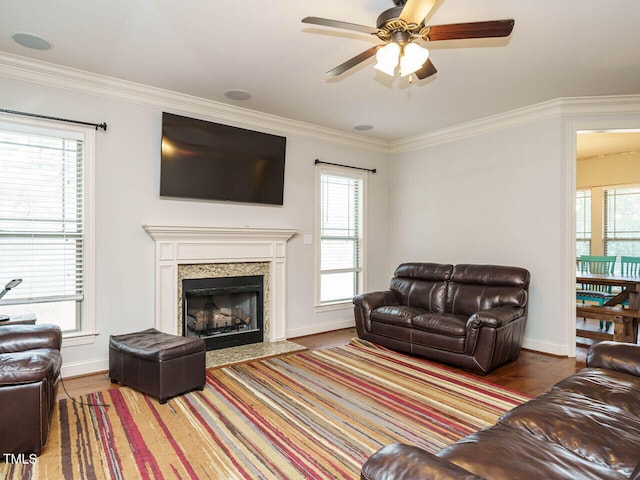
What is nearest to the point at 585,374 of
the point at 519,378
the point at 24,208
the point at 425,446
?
the point at 425,446

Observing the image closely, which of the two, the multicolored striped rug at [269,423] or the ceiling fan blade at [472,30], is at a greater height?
the ceiling fan blade at [472,30]

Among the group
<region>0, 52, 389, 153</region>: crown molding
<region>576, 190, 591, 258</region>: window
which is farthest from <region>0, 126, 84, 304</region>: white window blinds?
<region>576, 190, 591, 258</region>: window

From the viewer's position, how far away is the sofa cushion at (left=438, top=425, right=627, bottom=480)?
4.30 ft

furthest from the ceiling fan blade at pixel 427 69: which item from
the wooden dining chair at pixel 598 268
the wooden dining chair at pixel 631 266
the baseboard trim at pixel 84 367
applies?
the wooden dining chair at pixel 631 266

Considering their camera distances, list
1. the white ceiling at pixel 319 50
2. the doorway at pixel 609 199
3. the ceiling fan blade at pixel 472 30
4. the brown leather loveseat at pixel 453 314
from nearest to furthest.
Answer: the ceiling fan blade at pixel 472 30 < the white ceiling at pixel 319 50 < the brown leather loveseat at pixel 453 314 < the doorway at pixel 609 199

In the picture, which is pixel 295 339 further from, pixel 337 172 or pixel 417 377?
pixel 337 172

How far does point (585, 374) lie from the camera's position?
2.25 m

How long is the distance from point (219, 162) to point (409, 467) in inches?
148

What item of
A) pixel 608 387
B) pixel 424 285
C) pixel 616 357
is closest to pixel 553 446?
pixel 608 387

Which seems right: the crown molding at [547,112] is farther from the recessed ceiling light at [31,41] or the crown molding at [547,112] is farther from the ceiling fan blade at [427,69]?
the recessed ceiling light at [31,41]

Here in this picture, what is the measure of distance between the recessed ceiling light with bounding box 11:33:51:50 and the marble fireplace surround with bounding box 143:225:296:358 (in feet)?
5.36

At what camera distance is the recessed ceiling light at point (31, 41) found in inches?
111

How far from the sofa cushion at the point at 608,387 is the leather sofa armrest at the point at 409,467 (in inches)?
52.0

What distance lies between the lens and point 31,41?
2.91 metres
